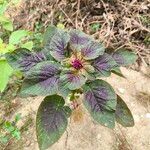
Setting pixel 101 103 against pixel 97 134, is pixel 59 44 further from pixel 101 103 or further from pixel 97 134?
pixel 97 134

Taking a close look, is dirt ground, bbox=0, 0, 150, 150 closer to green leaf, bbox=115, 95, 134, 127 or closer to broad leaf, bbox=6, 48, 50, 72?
green leaf, bbox=115, 95, 134, 127

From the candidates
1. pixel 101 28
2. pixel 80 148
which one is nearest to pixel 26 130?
pixel 80 148

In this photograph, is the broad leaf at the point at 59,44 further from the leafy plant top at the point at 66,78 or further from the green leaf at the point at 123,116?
the green leaf at the point at 123,116

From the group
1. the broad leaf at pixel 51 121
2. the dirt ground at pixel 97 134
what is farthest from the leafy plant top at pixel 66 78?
the dirt ground at pixel 97 134

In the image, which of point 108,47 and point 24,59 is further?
point 108,47

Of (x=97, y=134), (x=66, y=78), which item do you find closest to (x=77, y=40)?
(x=66, y=78)

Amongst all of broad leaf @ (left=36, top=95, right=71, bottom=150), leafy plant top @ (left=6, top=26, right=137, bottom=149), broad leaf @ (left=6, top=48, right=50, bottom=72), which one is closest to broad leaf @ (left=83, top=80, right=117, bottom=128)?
leafy plant top @ (left=6, top=26, right=137, bottom=149)
